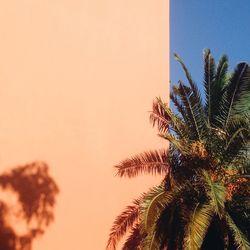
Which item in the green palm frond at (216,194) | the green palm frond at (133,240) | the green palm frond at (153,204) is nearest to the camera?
the green palm frond at (216,194)

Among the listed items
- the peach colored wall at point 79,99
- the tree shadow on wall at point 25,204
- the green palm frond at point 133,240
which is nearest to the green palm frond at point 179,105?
the peach colored wall at point 79,99

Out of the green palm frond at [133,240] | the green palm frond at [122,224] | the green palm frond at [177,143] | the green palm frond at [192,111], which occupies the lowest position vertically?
the green palm frond at [133,240]

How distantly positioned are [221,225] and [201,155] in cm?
122

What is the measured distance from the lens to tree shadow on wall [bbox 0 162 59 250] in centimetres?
738

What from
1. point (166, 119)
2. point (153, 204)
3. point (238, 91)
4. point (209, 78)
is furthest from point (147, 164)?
point (238, 91)

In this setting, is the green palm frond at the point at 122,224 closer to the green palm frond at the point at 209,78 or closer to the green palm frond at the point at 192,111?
the green palm frond at the point at 192,111

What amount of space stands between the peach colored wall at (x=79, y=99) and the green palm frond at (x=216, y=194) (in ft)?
8.34

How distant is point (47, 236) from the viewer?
778 centimetres

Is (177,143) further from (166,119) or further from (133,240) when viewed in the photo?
(133,240)

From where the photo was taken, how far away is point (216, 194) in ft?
21.5

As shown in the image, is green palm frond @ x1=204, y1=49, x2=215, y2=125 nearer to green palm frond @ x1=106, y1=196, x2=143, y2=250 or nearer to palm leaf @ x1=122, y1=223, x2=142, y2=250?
green palm frond @ x1=106, y1=196, x2=143, y2=250

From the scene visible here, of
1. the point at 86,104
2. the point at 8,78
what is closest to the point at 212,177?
the point at 86,104

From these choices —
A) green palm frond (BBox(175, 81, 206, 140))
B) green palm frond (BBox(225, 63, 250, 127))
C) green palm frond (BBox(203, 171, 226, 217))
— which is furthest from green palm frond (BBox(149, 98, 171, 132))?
green palm frond (BBox(203, 171, 226, 217))

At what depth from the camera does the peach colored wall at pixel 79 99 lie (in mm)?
7941
